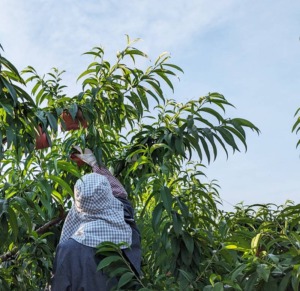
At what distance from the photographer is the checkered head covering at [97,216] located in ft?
6.57

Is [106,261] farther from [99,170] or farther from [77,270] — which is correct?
[99,170]

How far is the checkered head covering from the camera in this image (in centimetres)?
200

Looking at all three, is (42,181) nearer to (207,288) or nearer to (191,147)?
(207,288)

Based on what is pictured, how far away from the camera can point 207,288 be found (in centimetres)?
149

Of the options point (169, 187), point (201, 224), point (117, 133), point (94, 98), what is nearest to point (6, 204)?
point (169, 187)

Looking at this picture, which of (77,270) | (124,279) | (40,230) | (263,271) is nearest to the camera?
(263,271)

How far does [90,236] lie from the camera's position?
199 centimetres

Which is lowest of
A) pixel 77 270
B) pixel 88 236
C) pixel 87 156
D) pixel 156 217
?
pixel 77 270


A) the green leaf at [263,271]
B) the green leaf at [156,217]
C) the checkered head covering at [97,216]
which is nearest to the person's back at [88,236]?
the checkered head covering at [97,216]

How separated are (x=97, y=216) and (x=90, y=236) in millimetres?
85

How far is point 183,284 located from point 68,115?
36.5 inches

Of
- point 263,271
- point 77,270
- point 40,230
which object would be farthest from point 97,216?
point 263,271

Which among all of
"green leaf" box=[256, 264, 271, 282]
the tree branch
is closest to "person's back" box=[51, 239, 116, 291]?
the tree branch

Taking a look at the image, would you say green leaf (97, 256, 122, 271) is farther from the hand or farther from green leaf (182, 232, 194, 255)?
the hand
